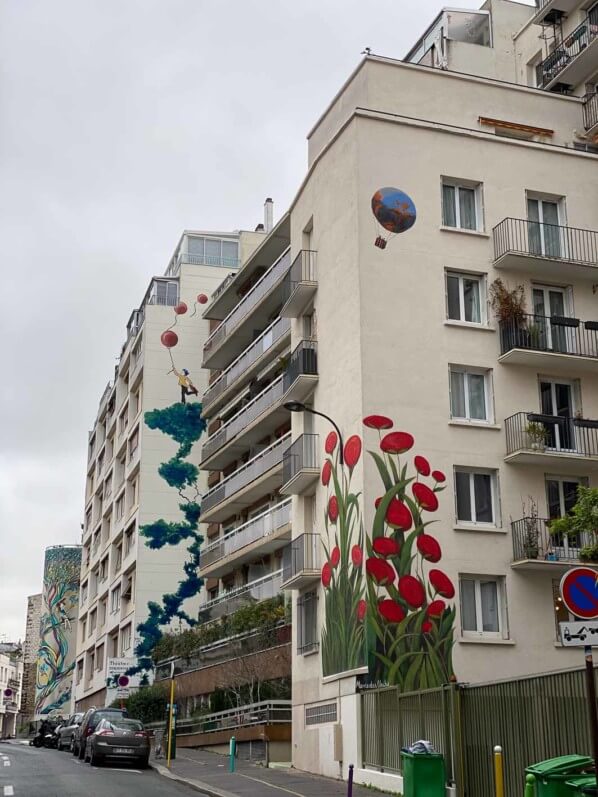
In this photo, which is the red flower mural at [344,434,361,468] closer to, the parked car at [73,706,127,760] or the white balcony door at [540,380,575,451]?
the white balcony door at [540,380,575,451]

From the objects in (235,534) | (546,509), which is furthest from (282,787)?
(235,534)

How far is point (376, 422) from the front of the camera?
26844 millimetres

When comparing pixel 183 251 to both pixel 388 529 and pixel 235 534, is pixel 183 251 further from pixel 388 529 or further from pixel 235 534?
pixel 388 529

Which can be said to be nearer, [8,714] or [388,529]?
[388,529]

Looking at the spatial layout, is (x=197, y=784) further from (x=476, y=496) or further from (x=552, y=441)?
(x=552, y=441)

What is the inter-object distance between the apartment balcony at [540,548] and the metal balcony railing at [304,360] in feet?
23.2

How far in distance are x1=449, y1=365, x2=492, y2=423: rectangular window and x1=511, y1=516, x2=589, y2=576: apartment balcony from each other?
2871 mm

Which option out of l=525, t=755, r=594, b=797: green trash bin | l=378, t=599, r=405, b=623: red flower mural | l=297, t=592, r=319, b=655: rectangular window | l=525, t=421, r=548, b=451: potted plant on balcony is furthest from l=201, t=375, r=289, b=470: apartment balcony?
l=525, t=755, r=594, b=797: green trash bin

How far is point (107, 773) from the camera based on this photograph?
27.1 meters

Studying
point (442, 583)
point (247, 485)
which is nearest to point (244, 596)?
point (247, 485)

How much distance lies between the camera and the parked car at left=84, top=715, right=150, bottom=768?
30.4 meters

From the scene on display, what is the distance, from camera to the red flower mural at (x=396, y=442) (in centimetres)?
2667

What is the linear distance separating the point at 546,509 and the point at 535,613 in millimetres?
2651

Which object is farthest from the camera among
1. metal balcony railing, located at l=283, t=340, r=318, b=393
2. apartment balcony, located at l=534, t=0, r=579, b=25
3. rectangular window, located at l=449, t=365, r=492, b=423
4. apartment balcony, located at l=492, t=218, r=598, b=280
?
apartment balcony, located at l=534, t=0, r=579, b=25
